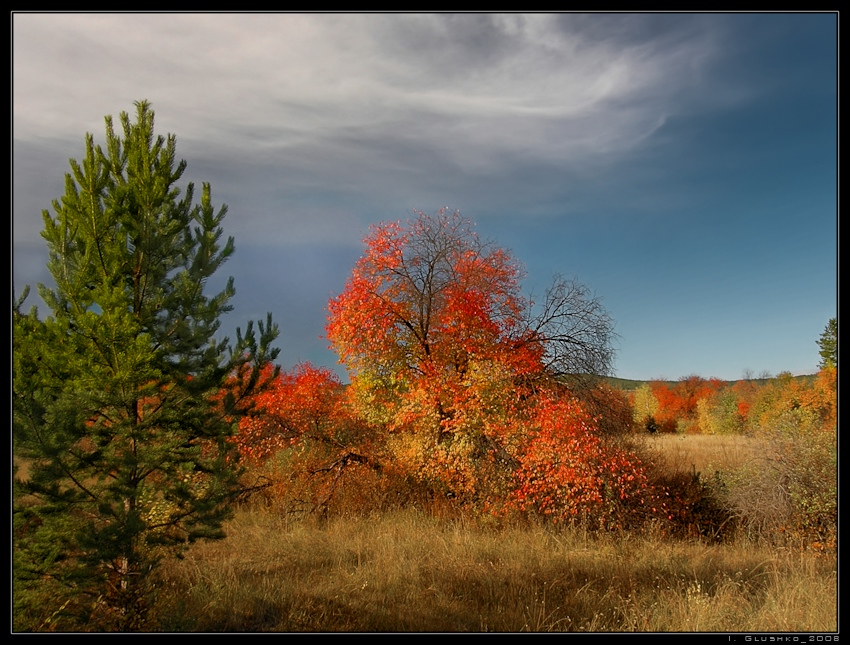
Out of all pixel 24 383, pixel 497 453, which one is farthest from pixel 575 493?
pixel 24 383

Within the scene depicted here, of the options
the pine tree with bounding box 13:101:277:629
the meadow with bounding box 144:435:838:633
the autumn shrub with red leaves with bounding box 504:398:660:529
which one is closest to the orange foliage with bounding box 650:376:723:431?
the autumn shrub with red leaves with bounding box 504:398:660:529

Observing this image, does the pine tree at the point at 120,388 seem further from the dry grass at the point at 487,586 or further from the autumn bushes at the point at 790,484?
the autumn bushes at the point at 790,484

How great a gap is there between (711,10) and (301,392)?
52.0ft

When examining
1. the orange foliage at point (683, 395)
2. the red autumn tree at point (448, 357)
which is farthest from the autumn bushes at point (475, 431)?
the orange foliage at point (683, 395)

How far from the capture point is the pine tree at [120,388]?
6648mm

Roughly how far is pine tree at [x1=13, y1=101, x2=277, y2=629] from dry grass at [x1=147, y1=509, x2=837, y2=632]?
125 cm

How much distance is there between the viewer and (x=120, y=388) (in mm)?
7156

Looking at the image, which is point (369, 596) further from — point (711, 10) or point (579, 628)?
point (711, 10)

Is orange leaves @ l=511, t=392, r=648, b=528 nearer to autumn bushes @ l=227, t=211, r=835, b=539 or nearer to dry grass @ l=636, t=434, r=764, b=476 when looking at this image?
autumn bushes @ l=227, t=211, r=835, b=539

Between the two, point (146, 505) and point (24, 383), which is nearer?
point (24, 383)

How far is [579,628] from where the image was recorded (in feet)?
24.2

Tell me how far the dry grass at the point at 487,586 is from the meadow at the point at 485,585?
0.02 meters

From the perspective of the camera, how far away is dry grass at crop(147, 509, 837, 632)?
7262 millimetres

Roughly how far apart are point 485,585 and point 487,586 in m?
0.04
